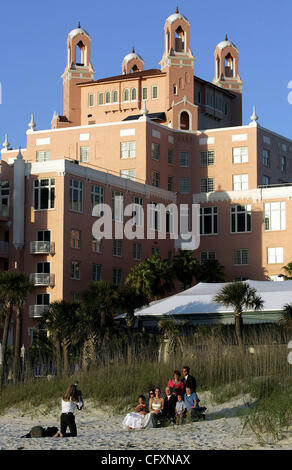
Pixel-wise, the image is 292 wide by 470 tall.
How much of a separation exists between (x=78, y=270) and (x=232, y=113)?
39.2 m

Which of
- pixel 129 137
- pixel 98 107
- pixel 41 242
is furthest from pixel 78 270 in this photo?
pixel 98 107

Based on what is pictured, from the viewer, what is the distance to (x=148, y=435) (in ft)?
83.9

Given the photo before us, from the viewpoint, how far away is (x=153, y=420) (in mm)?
27891

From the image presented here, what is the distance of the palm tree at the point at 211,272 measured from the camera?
7100 cm

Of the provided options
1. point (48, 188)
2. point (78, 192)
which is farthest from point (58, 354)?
point (78, 192)

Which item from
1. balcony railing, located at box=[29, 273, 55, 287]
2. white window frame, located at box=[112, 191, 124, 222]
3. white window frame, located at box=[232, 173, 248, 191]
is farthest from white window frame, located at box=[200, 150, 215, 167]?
balcony railing, located at box=[29, 273, 55, 287]

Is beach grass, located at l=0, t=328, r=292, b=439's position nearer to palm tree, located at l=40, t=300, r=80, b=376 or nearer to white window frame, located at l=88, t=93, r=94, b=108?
palm tree, located at l=40, t=300, r=80, b=376

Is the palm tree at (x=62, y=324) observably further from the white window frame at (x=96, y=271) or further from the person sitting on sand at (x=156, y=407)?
the white window frame at (x=96, y=271)

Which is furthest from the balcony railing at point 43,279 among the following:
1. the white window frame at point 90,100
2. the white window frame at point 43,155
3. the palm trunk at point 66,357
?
the white window frame at point 90,100

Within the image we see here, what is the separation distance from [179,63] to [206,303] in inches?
1694

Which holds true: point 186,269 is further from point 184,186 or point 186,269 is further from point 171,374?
point 171,374

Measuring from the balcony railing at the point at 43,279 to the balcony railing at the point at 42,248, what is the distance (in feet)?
4.92

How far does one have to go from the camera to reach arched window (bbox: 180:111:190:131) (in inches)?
3381
